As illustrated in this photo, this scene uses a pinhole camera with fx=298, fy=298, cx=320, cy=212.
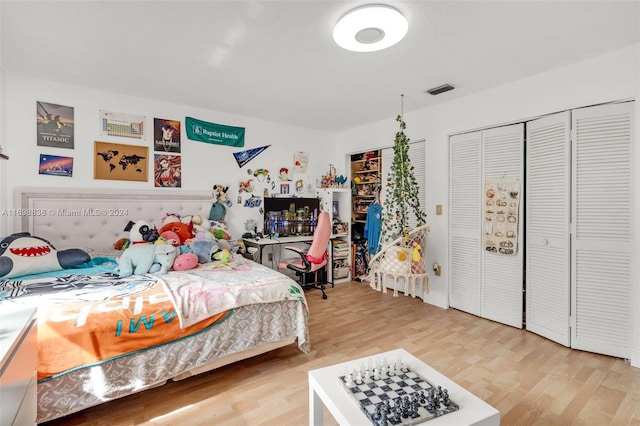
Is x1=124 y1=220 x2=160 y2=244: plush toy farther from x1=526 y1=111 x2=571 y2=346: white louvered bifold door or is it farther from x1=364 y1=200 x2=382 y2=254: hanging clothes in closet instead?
x1=526 y1=111 x2=571 y2=346: white louvered bifold door

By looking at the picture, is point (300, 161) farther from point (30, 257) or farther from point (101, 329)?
point (101, 329)

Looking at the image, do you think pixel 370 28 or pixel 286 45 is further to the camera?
pixel 286 45

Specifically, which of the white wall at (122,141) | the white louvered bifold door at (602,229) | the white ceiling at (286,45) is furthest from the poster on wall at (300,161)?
the white louvered bifold door at (602,229)

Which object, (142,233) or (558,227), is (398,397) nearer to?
(558,227)

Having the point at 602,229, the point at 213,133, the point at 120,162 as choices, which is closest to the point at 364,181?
the point at 213,133

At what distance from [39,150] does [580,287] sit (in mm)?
5284

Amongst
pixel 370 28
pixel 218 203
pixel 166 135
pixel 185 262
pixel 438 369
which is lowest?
pixel 438 369

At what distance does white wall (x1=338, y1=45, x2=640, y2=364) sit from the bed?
7.06 feet

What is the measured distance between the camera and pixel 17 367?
1.08 meters

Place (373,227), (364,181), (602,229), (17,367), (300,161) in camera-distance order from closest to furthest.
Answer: (17,367)
(602,229)
(373,227)
(300,161)
(364,181)

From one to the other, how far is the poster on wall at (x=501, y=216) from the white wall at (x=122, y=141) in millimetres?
2603

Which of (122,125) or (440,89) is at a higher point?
(440,89)

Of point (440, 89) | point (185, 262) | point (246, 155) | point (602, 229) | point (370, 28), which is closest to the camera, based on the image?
point (370, 28)

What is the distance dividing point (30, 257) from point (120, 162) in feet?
4.59
